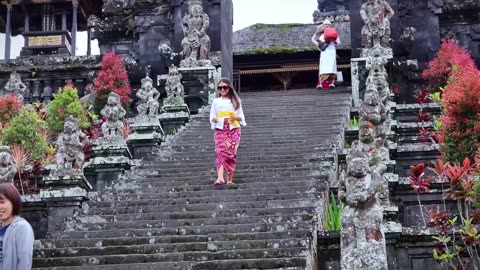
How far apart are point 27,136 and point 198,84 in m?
4.64

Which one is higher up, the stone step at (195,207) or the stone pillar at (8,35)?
Answer: the stone pillar at (8,35)

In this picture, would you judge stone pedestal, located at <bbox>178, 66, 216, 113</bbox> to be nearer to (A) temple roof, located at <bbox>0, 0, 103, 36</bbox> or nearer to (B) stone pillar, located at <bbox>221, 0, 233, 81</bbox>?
(B) stone pillar, located at <bbox>221, 0, 233, 81</bbox>

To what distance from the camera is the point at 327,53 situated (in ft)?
63.2

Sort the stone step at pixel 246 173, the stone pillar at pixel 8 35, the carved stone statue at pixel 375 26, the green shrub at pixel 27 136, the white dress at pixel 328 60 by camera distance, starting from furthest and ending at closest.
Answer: the stone pillar at pixel 8 35 < the carved stone statue at pixel 375 26 < the white dress at pixel 328 60 < the green shrub at pixel 27 136 < the stone step at pixel 246 173

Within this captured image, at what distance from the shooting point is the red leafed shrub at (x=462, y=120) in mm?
12328

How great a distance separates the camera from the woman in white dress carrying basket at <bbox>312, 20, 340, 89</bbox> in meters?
19.2

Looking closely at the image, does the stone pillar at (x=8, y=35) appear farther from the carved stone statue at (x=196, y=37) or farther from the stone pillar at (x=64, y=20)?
the carved stone statue at (x=196, y=37)

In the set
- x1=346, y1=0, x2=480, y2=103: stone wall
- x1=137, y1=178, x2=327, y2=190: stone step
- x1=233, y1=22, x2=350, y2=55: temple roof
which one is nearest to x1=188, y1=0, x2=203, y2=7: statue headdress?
x1=346, y1=0, x2=480, y2=103: stone wall

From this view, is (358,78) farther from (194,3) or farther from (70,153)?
(70,153)

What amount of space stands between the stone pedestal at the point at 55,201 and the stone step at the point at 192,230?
84 cm

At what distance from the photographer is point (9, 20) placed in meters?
29.2

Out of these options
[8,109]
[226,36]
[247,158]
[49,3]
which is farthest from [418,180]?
[49,3]

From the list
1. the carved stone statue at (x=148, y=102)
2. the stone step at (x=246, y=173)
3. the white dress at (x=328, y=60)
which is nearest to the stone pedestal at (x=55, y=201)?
the stone step at (x=246, y=173)

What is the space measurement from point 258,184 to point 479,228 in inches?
136
